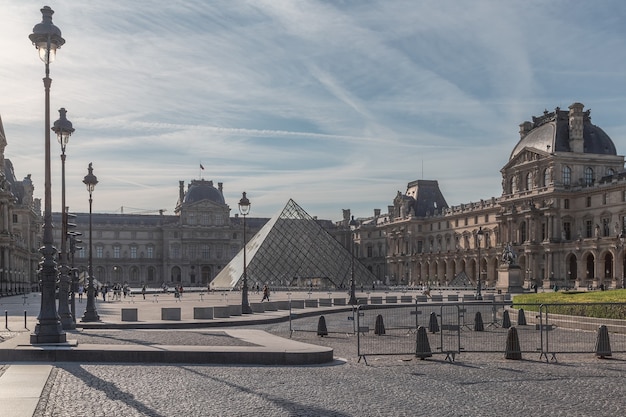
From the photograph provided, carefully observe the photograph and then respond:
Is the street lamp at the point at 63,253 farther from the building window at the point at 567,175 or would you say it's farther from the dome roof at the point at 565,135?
the dome roof at the point at 565,135

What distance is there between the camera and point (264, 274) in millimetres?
74875

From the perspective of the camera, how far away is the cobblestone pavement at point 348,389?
1013cm

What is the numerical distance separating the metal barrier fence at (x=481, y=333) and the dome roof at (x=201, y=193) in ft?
357

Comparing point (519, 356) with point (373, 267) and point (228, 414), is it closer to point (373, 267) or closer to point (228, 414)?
point (228, 414)

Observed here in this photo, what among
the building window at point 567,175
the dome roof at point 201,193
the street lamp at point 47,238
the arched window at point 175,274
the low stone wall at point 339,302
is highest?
the dome roof at point 201,193

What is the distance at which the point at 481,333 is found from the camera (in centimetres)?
2175

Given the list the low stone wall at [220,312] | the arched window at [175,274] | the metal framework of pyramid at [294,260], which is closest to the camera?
the low stone wall at [220,312]

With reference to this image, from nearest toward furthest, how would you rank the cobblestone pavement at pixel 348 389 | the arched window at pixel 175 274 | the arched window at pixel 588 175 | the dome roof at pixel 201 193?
the cobblestone pavement at pixel 348 389
the arched window at pixel 588 175
the arched window at pixel 175 274
the dome roof at pixel 201 193

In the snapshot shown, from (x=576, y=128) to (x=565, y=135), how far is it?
1.47 metres

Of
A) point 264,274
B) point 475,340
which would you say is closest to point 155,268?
point 264,274

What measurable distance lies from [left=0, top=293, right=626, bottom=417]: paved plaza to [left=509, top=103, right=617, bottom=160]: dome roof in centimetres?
6679

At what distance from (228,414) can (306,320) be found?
743 inches

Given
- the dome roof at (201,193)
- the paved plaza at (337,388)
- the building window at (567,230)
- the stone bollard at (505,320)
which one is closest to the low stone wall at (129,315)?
the paved plaza at (337,388)

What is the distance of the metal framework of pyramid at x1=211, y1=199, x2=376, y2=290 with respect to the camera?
247ft
